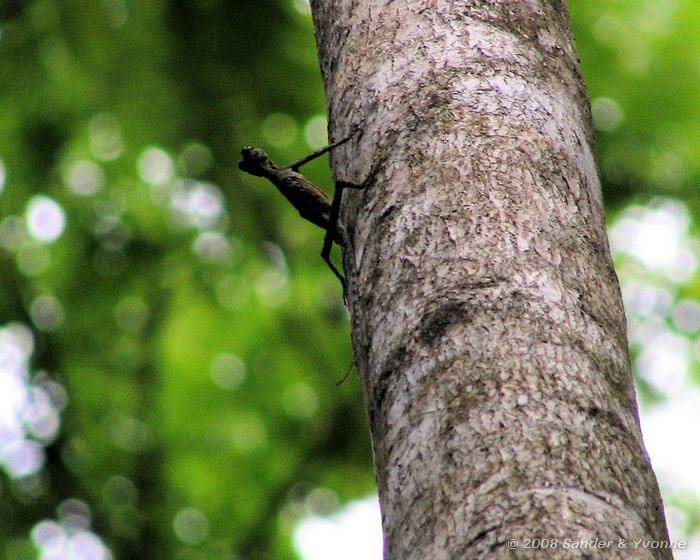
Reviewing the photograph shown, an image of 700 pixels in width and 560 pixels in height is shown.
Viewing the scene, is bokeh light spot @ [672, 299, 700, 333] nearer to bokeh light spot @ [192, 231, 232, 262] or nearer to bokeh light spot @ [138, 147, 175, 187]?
bokeh light spot @ [192, 231, 232, 262]

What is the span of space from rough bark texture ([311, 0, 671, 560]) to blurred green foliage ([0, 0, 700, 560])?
2.36m

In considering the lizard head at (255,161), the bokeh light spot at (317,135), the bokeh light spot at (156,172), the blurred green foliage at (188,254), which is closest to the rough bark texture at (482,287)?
the lizard head at (255,161)

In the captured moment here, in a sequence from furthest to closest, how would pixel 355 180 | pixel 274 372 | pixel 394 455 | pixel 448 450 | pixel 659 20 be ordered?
pixel 274 372, pixel 659 20, pixel 355 180, pixel 394 455, pixel 448 450

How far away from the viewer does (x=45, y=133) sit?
6.00 metres

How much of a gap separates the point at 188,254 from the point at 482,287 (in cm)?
573

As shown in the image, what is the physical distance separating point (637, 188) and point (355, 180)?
384 cm

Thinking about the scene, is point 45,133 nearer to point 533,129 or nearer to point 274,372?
point 274,372

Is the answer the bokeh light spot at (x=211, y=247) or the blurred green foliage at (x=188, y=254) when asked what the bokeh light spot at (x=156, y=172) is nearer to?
the blurred green foliage at (x=188, y=254)

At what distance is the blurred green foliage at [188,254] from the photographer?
456cm

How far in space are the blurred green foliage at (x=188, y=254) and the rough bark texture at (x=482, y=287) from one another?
236 centimetres

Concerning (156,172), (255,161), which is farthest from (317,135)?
(255,161)

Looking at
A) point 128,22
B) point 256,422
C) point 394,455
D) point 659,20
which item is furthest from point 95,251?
point 394,455

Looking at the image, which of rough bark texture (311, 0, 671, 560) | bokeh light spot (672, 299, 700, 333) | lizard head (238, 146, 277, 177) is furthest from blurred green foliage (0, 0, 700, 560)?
rough bark texture (311, 0, 671, 560)

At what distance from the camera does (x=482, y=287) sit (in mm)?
1689
